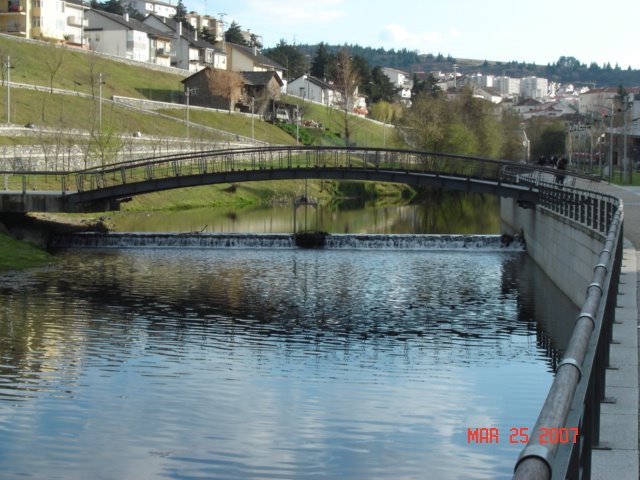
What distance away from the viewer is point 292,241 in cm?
5194

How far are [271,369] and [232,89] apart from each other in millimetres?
114626

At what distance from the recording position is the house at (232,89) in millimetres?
134875

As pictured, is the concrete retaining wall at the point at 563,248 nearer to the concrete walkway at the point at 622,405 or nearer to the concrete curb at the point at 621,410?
the concrete walkway at the point at 622,405

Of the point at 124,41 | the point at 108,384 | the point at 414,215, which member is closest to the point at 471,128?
the point at 414,215

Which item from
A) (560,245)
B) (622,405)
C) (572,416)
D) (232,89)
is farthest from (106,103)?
(572,416)

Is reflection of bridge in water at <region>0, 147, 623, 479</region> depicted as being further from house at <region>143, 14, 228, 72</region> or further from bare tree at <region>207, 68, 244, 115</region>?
house at <region>143, 14, 228, 72</region>

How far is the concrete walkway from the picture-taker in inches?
296

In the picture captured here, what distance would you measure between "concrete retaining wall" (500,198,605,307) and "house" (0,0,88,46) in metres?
105

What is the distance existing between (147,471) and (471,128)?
96520 mm

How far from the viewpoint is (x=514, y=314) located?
32.2 meters

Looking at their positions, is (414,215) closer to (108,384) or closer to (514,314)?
(514,314)

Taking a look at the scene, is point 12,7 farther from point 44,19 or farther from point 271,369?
point 271,369

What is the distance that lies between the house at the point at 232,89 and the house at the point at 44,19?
21865 mm

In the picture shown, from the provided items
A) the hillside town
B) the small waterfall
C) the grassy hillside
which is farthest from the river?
the hillside town
